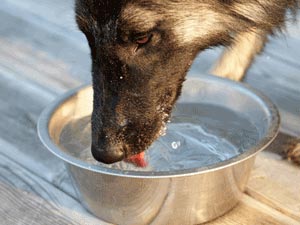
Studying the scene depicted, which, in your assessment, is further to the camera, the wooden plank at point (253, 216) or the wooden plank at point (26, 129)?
the wooden plank at point (26, 129)

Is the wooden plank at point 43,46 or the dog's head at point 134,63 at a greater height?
the dog's head at point 134,63

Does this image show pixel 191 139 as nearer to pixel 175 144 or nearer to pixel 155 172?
pixel 175 144

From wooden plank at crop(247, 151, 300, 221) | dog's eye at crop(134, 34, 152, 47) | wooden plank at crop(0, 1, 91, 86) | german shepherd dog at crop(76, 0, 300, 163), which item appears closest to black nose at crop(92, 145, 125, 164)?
german shepherd dog at crop(76, 0, 300, 163)

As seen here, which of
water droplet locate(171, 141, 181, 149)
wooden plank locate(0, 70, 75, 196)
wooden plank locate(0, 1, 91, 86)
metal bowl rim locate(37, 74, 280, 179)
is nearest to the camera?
metal bowl rim locate(37, 74, 280, 179)

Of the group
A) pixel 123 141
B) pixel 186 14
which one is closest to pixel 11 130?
pixel 123 141

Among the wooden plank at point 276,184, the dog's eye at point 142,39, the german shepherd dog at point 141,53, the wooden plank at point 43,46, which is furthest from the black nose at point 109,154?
the wooden plank at point 43,46

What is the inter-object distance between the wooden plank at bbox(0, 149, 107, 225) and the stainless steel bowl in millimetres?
63

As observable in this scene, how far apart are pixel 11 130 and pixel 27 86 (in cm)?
31

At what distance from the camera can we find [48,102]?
235 cm

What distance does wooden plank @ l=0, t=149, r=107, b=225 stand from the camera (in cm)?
176

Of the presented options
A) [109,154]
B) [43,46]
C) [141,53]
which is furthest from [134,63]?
[43,46]

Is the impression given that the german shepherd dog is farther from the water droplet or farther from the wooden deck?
the wooden deck

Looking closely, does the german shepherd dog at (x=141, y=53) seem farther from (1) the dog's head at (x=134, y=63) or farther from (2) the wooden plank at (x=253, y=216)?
(2) the wooden plank at (x=253, y=216)

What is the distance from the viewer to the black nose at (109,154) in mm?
1593
